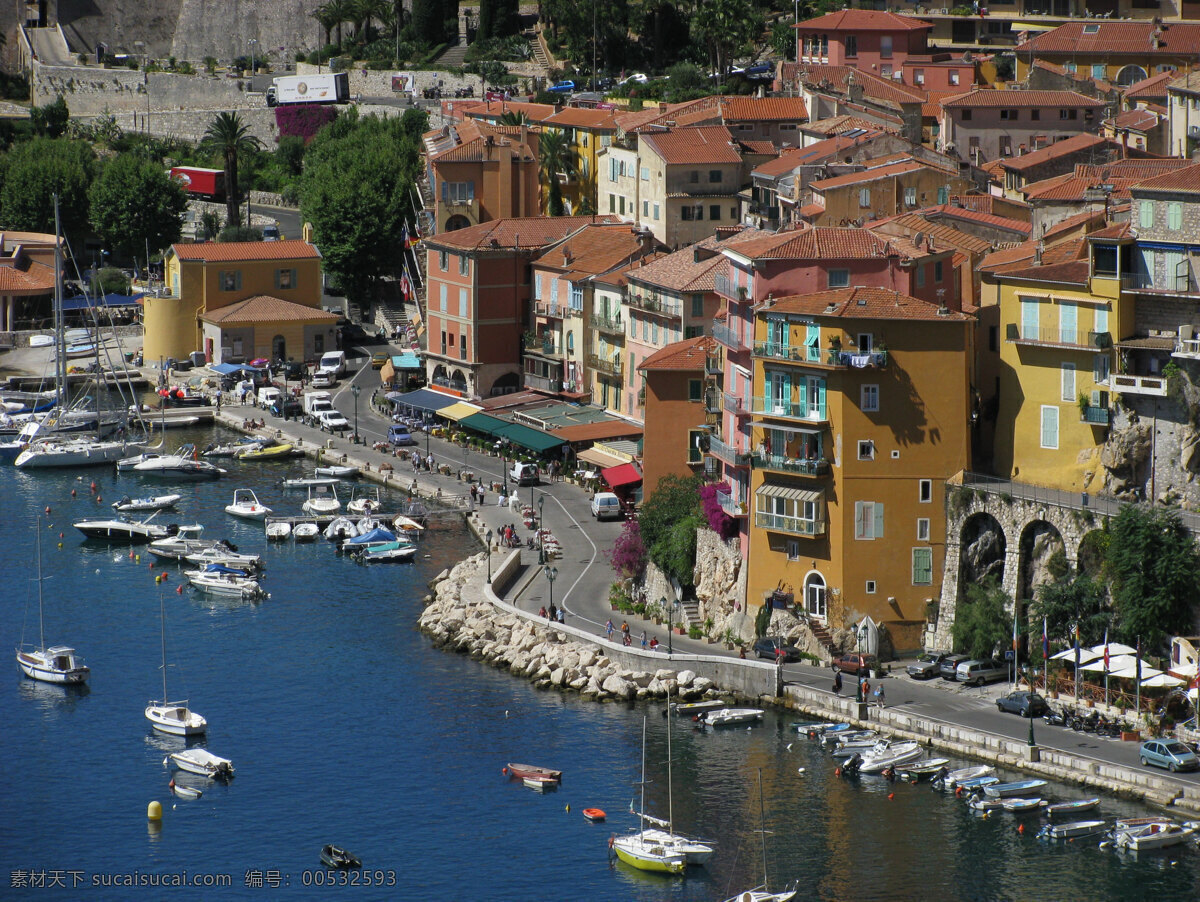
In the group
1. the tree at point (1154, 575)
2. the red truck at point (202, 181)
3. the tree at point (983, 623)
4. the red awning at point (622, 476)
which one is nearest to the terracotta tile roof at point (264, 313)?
the red awning at point (622, 476)

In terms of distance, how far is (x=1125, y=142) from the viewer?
323 feet

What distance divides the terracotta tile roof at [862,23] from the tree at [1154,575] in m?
67.6

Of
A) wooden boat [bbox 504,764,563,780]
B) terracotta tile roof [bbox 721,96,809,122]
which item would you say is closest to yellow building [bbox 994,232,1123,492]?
wooden boat [bbox 504,764,563,780]

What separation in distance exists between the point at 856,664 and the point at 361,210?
213ft

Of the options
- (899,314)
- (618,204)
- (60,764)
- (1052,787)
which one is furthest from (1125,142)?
(60,764)

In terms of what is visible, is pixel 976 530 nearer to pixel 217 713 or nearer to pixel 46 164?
pixel 217 713

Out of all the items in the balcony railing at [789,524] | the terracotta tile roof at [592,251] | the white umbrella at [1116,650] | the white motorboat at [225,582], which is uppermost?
the terracotta tile roof at [592,251]

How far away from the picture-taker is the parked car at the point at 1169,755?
5941 cm

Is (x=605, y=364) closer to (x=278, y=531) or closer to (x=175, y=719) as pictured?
(x=278, y=531)

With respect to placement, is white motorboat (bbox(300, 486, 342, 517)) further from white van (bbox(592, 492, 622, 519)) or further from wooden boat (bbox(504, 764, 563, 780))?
wooden boat (bbox(504, 764, 563, 780))

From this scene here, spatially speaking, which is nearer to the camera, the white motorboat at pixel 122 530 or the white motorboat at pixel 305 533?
the white motorboat at pixel 305 533

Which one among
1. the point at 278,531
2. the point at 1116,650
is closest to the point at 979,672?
the point at 1116,650

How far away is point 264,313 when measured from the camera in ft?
→ 397

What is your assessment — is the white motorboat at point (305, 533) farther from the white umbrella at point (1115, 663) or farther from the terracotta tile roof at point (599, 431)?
the white umbrella at point (1115, 663)
